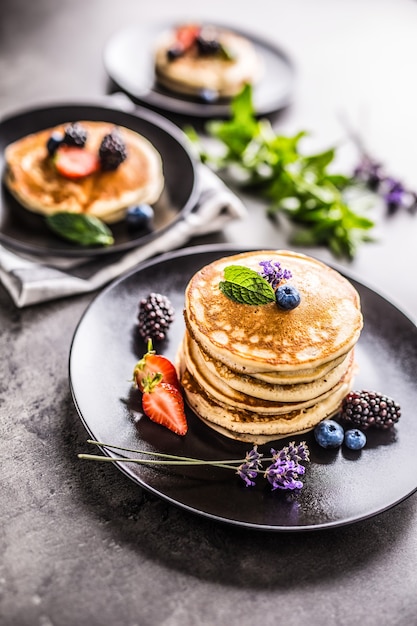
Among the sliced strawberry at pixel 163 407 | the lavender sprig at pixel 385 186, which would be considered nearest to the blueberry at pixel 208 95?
the lavender sprig at pixel 385 186

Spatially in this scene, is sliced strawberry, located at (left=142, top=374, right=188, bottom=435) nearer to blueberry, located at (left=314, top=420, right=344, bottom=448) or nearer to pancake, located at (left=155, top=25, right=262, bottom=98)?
blueberry, located at (left=314, top=420, right=344, bottom=448)

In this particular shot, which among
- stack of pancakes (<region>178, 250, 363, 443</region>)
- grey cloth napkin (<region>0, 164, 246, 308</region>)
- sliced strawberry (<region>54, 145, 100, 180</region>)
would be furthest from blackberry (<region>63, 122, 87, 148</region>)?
stack of pancakes (<region>178, 250, 363, 443</region>)

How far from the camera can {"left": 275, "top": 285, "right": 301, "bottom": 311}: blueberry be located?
215cm

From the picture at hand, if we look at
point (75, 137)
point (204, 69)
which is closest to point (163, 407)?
point (75, 137)

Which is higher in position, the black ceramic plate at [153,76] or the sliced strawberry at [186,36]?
the sliced strawberry at [186,36]

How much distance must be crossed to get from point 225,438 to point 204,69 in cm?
231

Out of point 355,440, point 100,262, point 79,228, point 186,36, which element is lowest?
point 100,262

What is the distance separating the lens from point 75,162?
3.06m

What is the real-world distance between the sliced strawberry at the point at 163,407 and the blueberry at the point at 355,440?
0.49 m

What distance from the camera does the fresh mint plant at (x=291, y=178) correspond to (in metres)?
3.21

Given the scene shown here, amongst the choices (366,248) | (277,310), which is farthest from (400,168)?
(277,310)

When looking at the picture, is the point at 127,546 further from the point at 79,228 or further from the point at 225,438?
the point at 79,228

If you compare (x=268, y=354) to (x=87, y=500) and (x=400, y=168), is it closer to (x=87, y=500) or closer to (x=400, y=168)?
(x=87, y=500)

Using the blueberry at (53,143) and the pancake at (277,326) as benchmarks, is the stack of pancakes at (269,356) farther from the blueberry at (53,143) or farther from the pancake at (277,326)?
the blueberry at (53,143)
